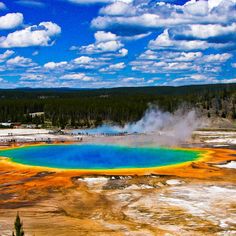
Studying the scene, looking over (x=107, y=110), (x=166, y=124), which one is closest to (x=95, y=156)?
(x=166, y=124)

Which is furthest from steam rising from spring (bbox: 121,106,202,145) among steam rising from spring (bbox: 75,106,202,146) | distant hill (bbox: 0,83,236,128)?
distant hill (bbox: 0,83,236,128)

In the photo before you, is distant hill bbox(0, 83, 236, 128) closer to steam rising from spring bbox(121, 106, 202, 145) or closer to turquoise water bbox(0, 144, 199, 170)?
steam rising from spring bbox(121, 106, 202, 145)

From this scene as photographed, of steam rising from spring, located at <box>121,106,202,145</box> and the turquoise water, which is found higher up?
steam rising from spring, located at <box>121,106,202,145</box>

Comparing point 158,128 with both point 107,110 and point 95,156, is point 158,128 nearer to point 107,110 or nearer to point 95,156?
point 107,110

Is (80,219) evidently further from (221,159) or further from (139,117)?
(139,117)

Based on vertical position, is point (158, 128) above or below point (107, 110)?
below

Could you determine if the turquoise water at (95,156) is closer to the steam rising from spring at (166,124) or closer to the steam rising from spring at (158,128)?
the steam rising from spring at (158,128)

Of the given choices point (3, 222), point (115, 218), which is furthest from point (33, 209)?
point (115, 218)

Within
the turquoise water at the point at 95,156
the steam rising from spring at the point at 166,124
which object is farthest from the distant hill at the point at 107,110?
the turquoise water at the point at 95,156

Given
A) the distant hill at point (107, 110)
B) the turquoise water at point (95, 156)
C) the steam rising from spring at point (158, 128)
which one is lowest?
the turquoise water at point (95, 156)
